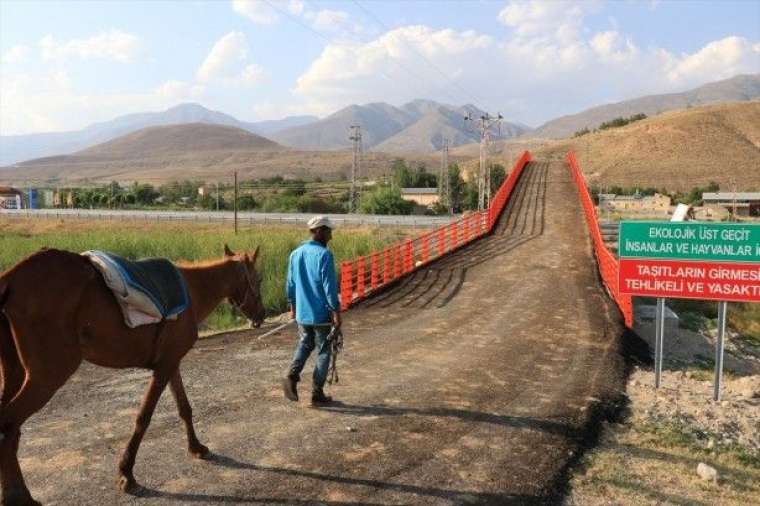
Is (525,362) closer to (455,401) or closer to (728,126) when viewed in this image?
(455,401)

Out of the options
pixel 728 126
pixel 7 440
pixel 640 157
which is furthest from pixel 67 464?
pixel 728 126

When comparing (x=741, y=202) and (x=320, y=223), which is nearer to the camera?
(x=320, y=223)

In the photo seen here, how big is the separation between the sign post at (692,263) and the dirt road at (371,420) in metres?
1.49

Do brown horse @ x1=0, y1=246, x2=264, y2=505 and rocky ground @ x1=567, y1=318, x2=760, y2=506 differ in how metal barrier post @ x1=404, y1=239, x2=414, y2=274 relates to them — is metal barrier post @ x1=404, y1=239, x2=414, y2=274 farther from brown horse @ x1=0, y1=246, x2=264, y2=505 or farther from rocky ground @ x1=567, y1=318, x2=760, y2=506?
brown horse @ x1=0, y1=246, x2=264, y2=505

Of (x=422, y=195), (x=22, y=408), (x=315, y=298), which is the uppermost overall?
(x=422, y=195)

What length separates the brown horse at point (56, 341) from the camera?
14.7 feet

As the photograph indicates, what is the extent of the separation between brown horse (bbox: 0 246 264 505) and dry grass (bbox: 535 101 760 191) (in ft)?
343

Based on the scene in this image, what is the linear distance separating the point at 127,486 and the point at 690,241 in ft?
28.5

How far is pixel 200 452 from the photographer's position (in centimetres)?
585

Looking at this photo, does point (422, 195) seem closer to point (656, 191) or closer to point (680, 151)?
point (656, 191)

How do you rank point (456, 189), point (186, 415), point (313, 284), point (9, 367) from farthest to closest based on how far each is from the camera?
point (456, 189)
point (313, 284)
point (186, 415)
point (9, 367)

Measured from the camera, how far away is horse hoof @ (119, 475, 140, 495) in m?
5.14

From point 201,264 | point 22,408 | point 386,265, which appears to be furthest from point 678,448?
point 386,265

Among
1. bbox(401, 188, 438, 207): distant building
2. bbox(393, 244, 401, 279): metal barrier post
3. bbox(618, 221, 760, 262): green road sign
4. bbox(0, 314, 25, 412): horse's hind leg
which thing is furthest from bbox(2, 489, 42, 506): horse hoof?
bbox(401, 188, 438, 207): distant building
